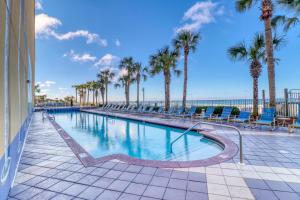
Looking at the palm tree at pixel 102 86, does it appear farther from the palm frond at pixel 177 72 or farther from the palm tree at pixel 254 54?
the palm tree at pixel 254 54

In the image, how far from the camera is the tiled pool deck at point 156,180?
2248mm

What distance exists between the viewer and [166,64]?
14.8 m

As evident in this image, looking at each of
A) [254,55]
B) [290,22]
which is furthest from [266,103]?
[290,22]

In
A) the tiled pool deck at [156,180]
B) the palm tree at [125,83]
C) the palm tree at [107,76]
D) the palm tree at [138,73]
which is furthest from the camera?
the palm tree at [107,76]

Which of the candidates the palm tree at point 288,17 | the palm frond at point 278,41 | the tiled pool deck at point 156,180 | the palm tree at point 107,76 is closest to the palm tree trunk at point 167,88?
the palm frond at point 278,41

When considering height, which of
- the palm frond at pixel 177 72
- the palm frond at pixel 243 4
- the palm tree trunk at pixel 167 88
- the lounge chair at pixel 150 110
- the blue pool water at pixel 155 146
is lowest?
the blue pool water at pixel 155 146

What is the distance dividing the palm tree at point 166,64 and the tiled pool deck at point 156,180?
462 inches

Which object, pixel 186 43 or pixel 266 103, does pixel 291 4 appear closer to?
pixel 266 103

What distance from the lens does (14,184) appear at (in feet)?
8.30

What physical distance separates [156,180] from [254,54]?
9.01m

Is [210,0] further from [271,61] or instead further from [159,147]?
[159,147]

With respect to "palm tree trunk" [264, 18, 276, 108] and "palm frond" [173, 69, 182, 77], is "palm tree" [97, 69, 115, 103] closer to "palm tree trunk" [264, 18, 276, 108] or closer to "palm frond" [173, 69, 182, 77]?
"palm frond" [173, 69, 182, 77]

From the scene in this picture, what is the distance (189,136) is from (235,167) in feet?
13.0

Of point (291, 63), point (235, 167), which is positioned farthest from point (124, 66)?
point (235, 167)
